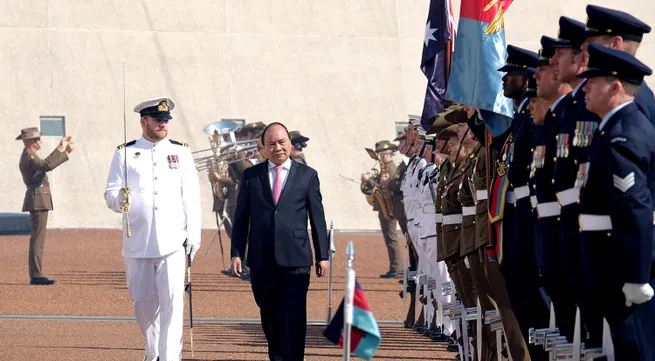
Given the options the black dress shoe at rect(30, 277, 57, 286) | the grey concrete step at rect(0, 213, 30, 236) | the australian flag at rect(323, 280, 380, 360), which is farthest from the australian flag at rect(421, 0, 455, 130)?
the grey concrete step at rect(0, 213, 30, 236)

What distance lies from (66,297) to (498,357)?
28.5ft

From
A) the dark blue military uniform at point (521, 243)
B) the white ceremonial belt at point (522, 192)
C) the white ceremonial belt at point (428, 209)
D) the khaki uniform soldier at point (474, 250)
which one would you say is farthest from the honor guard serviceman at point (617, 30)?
the white ceremonial belt at point (428, 209)

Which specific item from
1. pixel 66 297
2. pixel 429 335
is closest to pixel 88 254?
pixel 66 297

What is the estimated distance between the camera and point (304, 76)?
3170cm

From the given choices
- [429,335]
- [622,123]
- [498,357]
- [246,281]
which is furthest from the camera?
[246,281]

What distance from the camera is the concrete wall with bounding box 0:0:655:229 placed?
3078 centimetres

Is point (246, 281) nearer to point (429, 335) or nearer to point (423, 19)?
point (429, 335)

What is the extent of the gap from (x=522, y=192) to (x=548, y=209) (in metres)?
0.69

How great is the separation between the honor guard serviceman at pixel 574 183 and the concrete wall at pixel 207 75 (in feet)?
82.6

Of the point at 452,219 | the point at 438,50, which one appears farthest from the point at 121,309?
the point at 452,219

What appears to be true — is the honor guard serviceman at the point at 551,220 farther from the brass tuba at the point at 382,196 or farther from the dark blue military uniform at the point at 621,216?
the brass tuba at the point at 382,196

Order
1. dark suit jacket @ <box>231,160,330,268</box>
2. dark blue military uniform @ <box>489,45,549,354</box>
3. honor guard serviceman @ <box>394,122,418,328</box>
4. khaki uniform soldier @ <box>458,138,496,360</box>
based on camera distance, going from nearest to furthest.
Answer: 1. dark blue military uniform @ <box>489,45,549,354</box>
2. khaki uniform soldier @ <box>458,138,496,360</box>
3. dark suit jacket @ <box>231,160,330,268</box>
4. honor guard serviceman @ <box>394,122,418,328</box>

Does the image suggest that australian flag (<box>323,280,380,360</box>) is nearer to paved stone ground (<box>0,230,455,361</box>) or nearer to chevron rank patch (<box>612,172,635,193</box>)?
chevron rank patch (<box>612,172,635,193</box>)

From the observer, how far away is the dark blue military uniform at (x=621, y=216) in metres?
5.41
